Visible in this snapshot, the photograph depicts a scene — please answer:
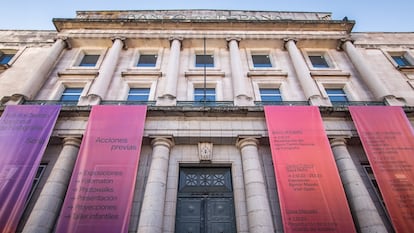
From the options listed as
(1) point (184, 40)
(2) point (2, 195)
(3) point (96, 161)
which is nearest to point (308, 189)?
(3) point (96, 161)

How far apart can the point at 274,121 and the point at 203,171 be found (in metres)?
4.17

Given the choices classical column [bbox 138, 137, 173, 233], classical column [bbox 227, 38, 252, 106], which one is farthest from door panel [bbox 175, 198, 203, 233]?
classical column [bbox 227, 38, 252, 106]

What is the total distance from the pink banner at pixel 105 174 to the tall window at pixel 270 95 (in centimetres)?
756

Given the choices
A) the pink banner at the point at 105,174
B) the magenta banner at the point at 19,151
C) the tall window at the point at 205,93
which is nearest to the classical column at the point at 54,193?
the magenta banner at the point at 19,151

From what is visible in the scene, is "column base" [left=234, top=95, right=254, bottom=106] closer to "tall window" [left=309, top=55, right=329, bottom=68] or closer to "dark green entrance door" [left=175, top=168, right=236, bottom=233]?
"dark green entrance door" [left=175, top=168, right=236, bottom=233]

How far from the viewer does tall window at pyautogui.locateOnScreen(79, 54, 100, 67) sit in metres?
17.7

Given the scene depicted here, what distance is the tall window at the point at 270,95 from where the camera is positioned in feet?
48.8

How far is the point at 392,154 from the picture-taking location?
33.8ft

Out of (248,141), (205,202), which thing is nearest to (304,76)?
(248,141)

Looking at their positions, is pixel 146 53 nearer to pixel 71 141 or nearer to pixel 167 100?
pixel 167 100

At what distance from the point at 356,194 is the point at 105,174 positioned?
394 inches

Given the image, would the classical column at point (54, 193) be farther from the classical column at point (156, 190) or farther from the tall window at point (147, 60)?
the tall window at point (147, 60)

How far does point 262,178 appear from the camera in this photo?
10.2 metres

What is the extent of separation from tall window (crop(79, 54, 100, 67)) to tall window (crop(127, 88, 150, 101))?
15.6 feet
